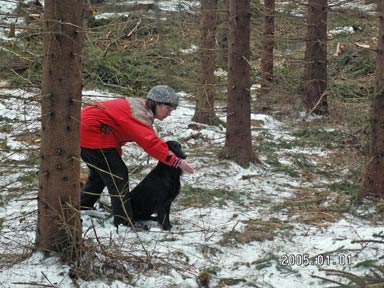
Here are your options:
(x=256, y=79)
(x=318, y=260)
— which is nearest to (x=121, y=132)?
(x=318, y=260)

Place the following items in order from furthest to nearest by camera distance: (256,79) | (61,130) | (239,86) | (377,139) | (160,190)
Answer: (256,79) → (239,86) → (377,139) → (160,190) → (61,130)

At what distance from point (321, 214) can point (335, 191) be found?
1042 mm

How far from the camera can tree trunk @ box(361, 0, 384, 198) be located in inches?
237

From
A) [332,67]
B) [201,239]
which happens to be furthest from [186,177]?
[332,67]

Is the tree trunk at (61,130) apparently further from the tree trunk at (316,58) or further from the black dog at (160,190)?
the tree trunk at (316,58)

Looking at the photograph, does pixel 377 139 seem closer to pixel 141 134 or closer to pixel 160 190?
pixel 160 190

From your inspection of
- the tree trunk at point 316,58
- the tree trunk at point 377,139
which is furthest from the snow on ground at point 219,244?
the tree trunk at point 316,58

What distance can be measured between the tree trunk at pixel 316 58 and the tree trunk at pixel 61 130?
8.73 metres

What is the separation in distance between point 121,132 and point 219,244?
1.46 m

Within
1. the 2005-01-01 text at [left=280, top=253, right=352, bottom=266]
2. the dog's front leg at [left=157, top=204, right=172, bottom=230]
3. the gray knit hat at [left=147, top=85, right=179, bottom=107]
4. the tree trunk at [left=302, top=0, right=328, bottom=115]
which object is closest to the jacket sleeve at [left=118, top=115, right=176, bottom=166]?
the gray knit hat at [left=147, top=85, right=179, bottom=107]

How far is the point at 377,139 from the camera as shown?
6.18 metres

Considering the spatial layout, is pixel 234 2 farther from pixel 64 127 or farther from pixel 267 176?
pixel 64 127

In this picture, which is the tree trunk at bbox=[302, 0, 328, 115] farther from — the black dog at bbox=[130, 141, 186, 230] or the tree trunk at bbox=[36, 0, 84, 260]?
the tree trunk at bbox=[36, 0, 84, 260]

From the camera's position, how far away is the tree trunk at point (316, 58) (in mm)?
12344
